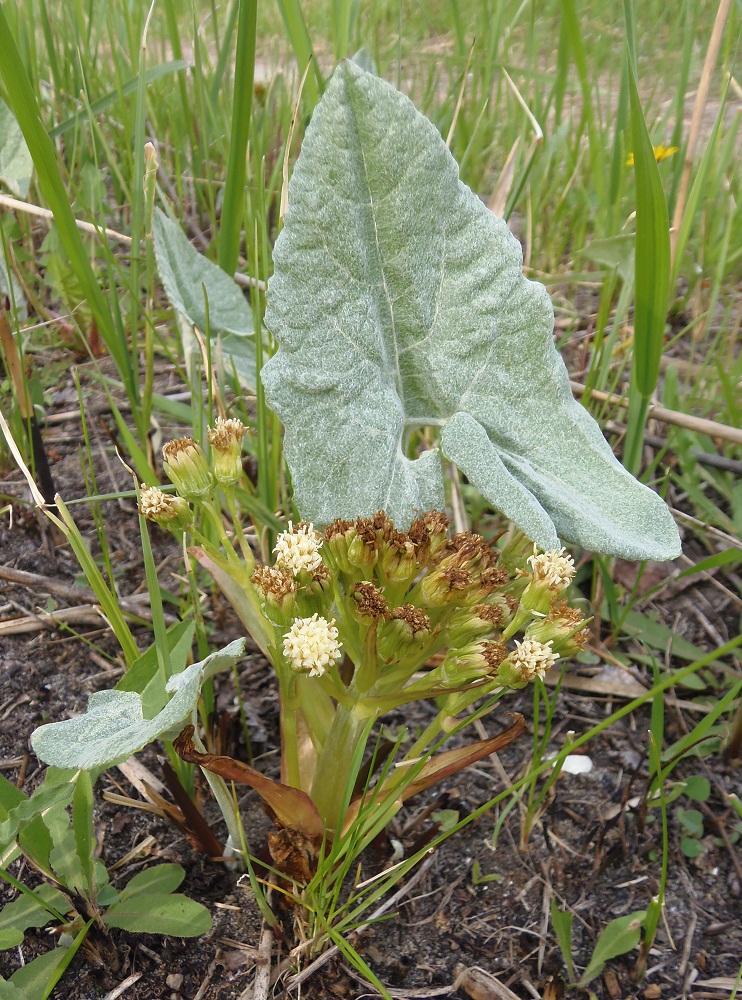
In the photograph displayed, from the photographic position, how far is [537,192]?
6.54ft

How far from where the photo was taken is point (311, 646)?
794 mm

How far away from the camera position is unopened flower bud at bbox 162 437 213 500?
35.3 inches

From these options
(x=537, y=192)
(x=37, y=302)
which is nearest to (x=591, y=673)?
(x=537, y=192)

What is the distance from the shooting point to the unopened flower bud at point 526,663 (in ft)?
2.71

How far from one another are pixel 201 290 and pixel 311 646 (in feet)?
2.60

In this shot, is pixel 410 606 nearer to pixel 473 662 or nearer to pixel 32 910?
pixel 473 662

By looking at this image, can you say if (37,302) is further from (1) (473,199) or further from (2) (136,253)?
(1) (473,199)

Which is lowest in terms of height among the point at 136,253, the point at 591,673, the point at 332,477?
the point at 591,673

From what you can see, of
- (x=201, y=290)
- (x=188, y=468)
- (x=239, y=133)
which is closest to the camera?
(x=188, y=468)

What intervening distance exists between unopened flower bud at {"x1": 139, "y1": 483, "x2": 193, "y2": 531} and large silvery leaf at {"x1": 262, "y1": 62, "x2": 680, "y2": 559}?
0.46 feet

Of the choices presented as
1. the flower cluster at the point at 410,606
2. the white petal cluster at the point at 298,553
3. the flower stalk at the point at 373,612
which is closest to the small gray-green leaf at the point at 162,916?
the flower stalk at the point at 373,612


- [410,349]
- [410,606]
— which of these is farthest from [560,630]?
[410,349]

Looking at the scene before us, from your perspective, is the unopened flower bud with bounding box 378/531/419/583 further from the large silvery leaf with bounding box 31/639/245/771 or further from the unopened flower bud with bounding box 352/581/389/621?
the large silvery leaf with bounding box 31/639/245/771

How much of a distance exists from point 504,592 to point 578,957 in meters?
0.49
